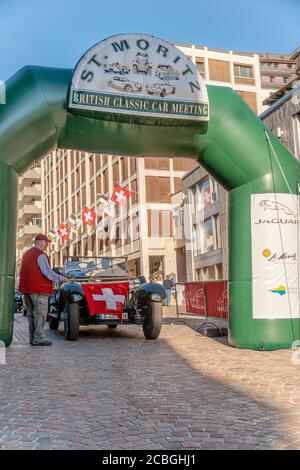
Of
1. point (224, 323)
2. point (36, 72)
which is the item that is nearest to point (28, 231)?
point (224, 323)

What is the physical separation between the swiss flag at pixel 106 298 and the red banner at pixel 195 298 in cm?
346

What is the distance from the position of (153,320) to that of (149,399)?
4704mm

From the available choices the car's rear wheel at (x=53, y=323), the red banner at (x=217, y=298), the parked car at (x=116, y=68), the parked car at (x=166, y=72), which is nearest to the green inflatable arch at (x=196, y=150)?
the parked car at (x=116, y=68)

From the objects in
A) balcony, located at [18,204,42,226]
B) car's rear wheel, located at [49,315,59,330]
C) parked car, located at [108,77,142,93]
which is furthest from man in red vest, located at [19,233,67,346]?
balcony, located at [18,204,42,226]

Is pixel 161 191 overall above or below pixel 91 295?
above

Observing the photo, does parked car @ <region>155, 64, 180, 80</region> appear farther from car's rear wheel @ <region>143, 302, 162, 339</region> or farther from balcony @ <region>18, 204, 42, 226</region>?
balcony @ <region>18, 204, 42, 226</region>

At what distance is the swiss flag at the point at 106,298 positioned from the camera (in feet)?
31.9

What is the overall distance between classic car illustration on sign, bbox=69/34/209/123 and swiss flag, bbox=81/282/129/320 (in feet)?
11.1

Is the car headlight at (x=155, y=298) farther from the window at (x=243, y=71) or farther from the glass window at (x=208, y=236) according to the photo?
the window at (x=243, y=71)

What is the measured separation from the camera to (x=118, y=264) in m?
12.1

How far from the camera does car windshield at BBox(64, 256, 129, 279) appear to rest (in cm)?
1125

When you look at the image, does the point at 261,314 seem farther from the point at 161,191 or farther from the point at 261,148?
the point at 161,191
